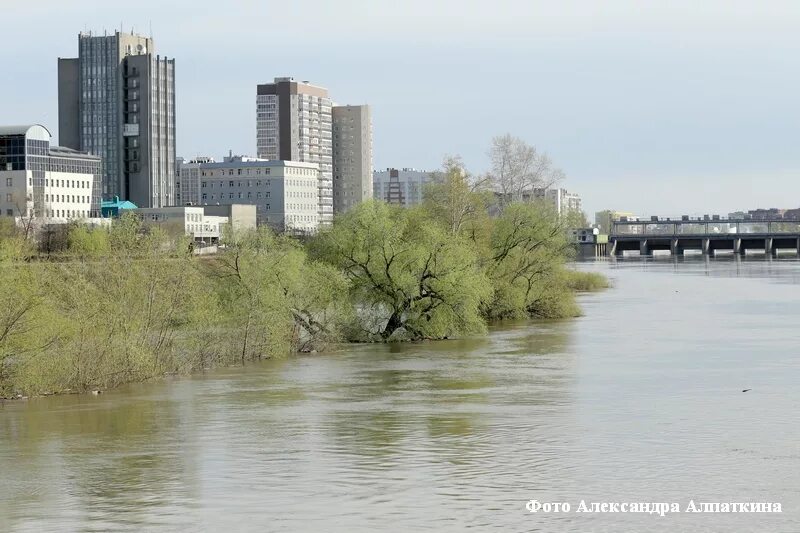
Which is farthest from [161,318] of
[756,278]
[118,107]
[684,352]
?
[118,107]

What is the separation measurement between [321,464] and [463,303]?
25.2 metres

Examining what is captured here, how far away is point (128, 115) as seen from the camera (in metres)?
171

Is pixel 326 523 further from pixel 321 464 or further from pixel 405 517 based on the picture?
pixel 321 464

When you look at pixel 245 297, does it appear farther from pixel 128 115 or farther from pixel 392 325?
pixel 128 115

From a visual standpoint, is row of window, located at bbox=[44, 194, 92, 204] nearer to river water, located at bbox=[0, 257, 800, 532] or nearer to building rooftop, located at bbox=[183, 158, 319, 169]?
building rooftop, located at bbox=[183, 158, 319, 169]

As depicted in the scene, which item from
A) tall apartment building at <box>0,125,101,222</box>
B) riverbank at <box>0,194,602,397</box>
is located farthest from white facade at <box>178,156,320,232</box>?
riverbank at <box>0,194,602,397</box>

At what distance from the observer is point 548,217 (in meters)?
65.8

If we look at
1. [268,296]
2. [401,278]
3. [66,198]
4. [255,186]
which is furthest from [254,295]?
[255,186]

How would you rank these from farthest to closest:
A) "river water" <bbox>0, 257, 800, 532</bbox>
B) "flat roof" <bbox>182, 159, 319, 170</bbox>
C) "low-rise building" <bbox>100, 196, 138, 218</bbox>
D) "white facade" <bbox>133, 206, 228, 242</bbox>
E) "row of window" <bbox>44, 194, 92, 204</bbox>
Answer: "flat roof" <bbox>182, 159, 319, 170</bbox> → "low-rise building" <bbox>100, 196, 138, 218</bbox> → "white facade" <bbox>133, 206, 228, 242</bbox> → "row of window" <bbox>44, 194, 92, 204</bbox> → "river water" <bbox>0, 257, 800, 532</bbox>

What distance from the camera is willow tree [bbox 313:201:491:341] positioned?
4988 centimetres

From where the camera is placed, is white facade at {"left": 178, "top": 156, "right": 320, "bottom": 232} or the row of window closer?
the row of window

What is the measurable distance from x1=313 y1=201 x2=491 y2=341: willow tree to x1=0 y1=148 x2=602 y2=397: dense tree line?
0.05 meters

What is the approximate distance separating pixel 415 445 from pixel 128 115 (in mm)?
150614

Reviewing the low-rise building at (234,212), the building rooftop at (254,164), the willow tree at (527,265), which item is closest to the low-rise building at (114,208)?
the low-rise building at (234,212)
